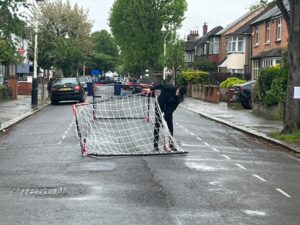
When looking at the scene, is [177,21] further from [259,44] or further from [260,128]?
[260,128]

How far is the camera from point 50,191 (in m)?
9.09

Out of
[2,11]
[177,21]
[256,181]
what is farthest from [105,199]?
[177,21]

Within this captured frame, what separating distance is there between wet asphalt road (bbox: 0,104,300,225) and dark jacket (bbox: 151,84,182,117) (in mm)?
1065

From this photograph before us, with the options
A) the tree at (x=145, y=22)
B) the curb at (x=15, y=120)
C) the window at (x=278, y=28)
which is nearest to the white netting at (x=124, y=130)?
the curb at (x=15, y=120)

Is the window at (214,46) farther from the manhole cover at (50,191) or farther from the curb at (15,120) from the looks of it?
the manhole cover at (50,191)

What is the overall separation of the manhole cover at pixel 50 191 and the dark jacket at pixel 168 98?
5959mm

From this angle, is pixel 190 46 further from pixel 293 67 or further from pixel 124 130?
pixel 124 130

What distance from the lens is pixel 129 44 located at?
78.9 meters

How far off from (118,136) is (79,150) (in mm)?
2928

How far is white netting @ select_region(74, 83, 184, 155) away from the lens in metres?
14.2

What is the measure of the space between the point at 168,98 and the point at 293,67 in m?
4.93

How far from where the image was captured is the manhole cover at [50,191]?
8859mm

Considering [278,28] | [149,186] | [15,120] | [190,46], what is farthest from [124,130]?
[190,46]

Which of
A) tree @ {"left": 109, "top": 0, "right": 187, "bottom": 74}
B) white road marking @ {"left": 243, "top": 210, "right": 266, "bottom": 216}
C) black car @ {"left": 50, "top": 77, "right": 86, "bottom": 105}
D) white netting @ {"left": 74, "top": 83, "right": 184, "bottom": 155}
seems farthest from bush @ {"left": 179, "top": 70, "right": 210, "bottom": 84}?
white road marking @ {"left": 243, "top": 210, "right": 266, "bottom": 216}
